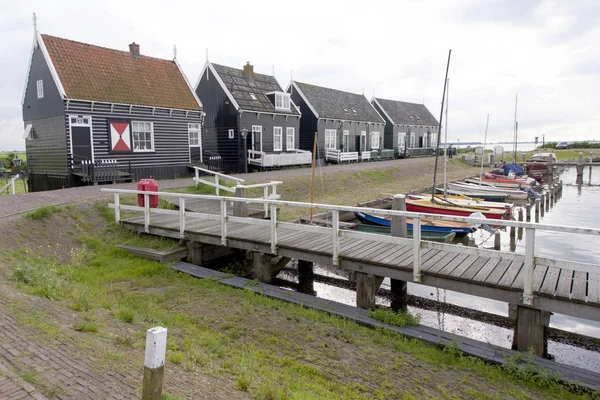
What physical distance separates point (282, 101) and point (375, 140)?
50.8ft

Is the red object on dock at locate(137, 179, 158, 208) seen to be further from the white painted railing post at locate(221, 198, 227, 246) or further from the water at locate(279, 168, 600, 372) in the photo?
the water at locate(279, 168, 600, 372)

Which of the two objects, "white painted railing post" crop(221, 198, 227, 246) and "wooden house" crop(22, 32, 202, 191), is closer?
"white painted railing post" crop(221, 198, 227, 246)

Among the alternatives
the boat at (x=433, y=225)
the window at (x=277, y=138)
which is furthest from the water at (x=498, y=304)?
the window at (x=277, y=138)

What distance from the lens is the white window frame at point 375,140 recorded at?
43.1 m

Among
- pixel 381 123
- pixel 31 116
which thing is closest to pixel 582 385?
pixel 31 116

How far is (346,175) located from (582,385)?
21202 mm

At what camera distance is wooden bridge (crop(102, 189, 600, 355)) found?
5.71 m

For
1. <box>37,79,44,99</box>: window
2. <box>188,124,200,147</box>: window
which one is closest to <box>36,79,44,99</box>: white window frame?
<box>37,79,44,99</box>: window

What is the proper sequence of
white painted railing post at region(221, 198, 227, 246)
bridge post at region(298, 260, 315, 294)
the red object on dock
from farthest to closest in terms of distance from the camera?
the red object on dock
bridge post at region(298, 260, 315, 294)
white painted railing post at region(221, 198, 227, 246)

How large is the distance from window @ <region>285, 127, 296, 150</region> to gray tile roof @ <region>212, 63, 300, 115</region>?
138 cm

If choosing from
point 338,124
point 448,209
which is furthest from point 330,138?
point 448,209

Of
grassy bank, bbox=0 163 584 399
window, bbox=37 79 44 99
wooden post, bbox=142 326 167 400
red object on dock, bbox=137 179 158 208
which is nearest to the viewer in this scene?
wooden post, bbox=142 326 167 400

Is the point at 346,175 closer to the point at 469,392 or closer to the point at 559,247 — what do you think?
the point at 559,247

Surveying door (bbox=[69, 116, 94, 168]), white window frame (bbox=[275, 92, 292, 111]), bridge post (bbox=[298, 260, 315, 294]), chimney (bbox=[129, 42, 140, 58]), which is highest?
chimney (bbox=[129, 42, 140, 58])
